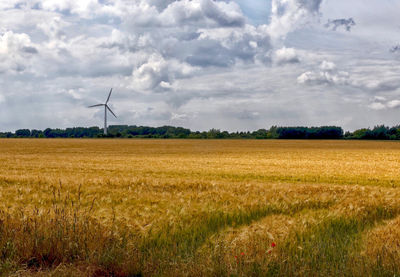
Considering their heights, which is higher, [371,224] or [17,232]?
[17,232]

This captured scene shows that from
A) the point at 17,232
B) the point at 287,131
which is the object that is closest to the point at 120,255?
the point at 17,232

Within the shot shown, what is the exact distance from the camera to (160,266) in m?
5.78

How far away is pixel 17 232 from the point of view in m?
6.70

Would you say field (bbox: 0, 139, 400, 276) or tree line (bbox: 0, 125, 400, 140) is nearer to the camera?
field (bbox: 0, 139, 400, 276)

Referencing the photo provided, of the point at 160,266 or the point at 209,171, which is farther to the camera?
the point at 209,171

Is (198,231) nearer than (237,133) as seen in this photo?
Yes

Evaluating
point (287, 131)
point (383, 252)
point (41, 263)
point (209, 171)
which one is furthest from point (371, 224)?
point (287, 131)

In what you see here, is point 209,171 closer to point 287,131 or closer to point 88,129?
point 287,131

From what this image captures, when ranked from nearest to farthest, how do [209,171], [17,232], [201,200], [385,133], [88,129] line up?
[17,232] < [201,200] < [209,171] < [385,133] < [88,129]

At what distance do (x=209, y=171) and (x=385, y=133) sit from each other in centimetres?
12944

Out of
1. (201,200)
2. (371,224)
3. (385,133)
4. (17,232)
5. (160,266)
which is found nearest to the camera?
(160,266)

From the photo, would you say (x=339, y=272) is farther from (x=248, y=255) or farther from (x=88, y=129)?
(x=88, y=129)

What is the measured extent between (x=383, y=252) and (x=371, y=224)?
331 cm

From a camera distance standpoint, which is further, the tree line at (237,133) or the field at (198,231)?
the tree line at (237,133)
